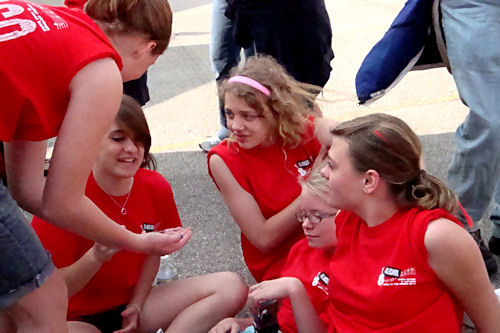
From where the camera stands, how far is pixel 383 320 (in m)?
2.04

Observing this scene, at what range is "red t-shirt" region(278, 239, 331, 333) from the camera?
237 cm

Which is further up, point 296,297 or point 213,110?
point 296,297

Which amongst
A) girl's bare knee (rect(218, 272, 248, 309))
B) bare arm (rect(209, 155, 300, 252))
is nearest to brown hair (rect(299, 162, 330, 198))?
bare arm (rect(209, 155, 300, 252))

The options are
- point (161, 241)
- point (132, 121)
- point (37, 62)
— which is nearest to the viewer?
point (37, 62)

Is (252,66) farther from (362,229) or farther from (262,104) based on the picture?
(362,229)

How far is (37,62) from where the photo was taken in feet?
5.41

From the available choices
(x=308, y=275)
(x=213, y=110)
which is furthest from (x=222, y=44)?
(x=308, y=275)

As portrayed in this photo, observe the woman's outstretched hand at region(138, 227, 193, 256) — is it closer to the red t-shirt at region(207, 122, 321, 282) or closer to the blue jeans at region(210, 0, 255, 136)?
the red t-shirt at region(207, 122, 321, 282)

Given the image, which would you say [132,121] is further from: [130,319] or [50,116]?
[50,116]

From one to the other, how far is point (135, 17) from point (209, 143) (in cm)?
246

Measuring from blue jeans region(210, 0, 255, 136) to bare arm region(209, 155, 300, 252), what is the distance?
142 cm

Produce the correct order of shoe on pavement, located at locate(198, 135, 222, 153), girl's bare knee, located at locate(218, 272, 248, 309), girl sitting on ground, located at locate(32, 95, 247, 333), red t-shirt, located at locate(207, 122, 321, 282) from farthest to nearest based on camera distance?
shoe on pavement, located at locate(198, 135, 222, 153) < red t-shirt, located at locate(207, 122, 321, 282) < girl's bare knee, located at locate(218, 272, 248, 309) < girl sitting on ground, located at locate(32, 95, 247, 333)

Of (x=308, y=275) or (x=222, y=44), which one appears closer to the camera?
(x=308, y=275)

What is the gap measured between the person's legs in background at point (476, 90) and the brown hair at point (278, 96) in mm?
632
